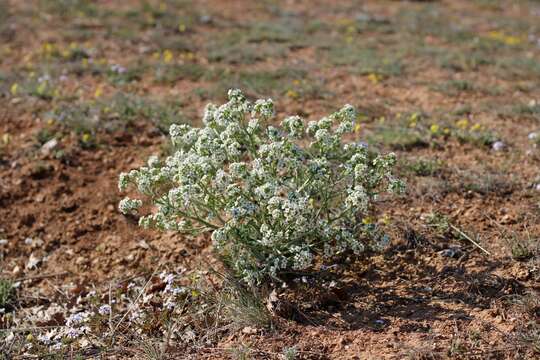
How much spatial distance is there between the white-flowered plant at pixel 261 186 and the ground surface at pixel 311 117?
40 centimetres

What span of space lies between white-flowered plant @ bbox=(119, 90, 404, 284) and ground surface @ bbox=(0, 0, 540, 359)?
397 mm

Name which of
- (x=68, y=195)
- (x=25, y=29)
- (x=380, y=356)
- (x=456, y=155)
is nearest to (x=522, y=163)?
Answer: (x=456, y=155)

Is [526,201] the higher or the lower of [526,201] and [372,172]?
the lower

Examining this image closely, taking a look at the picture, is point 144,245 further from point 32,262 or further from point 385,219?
point 385,219

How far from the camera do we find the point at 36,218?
498cm

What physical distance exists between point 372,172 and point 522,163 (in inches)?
89.6

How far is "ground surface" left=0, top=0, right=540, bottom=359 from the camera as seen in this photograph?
11.8 ft

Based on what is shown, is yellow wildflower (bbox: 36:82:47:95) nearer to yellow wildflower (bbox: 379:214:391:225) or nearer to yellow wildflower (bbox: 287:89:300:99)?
yellow wildflower (bbox: 287:89:300:99)

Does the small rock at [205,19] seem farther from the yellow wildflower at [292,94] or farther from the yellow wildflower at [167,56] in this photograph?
the yellow wildflower at [292,94]

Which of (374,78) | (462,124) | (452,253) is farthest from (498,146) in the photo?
(374,78)

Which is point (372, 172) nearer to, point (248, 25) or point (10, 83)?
point (10, 83)

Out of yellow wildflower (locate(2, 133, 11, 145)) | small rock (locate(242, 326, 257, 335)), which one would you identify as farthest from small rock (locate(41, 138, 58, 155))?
small rock (locate(242, 326, 257, 335))

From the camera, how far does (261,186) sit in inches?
135

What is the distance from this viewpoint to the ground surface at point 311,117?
3.60 metres
